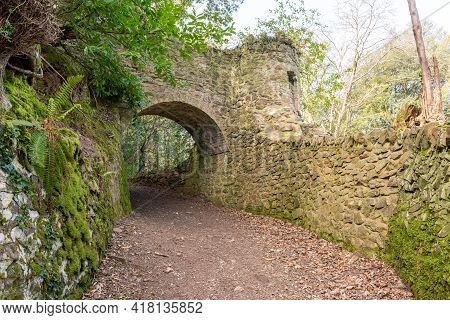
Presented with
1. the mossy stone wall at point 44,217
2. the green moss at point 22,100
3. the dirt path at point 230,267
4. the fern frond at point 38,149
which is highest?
the green moss at point 22,100

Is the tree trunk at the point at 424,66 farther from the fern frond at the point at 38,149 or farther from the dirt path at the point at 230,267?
the fern frond at the point at 38,149

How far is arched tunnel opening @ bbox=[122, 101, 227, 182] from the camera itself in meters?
9.05

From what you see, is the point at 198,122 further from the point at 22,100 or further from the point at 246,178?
the point at 22,100

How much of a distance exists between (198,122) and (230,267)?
19.1 ft

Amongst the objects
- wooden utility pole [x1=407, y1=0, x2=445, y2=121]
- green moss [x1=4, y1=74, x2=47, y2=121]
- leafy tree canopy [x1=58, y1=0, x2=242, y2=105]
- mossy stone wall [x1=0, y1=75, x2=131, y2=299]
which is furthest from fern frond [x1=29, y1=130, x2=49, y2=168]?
wooden utility pole [x1=407, y1=0, x2=445, y2=121]

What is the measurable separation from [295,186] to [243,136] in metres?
2.42

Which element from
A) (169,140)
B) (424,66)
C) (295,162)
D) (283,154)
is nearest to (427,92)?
(424,66)

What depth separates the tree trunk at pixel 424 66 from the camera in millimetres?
6188

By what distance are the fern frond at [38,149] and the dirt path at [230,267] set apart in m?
1.40

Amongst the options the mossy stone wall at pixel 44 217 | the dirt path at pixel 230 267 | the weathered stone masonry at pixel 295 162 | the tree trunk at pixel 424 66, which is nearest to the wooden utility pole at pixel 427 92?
the tree trunk at pixel 424 66

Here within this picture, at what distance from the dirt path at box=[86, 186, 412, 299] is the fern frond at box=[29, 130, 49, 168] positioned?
4.58 feet

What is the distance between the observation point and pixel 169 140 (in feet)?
52.4

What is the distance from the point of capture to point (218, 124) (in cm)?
884
